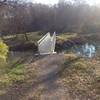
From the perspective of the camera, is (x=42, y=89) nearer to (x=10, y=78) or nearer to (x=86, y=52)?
(x=10, y=78)

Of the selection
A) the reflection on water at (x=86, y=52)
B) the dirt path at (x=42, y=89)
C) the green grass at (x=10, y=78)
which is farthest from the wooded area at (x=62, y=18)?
the dirt path at (x=42, y=89)

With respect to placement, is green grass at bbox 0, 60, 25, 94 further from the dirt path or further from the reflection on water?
the reflection on water

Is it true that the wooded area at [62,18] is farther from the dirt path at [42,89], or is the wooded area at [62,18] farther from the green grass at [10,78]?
the dirt path at [42,89]

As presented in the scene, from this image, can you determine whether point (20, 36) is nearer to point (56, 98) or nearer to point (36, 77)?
point (36, 77)

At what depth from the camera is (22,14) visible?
1362 inches

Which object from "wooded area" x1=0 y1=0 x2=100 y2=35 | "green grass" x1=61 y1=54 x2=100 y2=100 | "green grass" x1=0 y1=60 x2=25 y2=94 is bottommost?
Result: "wooded area" x1=0 y1=0 x2=100 y2=35

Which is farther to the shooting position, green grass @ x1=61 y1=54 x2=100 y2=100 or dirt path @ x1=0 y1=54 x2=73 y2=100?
green grass @ x1=61 y1=54 x2=100 y2=100

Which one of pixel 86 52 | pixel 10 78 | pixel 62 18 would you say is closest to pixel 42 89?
pixel 10 78

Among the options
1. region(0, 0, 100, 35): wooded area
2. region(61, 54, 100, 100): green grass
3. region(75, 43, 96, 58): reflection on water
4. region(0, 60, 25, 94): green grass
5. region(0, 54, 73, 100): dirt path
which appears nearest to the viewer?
region(0, 54, 73, 100): dirt path

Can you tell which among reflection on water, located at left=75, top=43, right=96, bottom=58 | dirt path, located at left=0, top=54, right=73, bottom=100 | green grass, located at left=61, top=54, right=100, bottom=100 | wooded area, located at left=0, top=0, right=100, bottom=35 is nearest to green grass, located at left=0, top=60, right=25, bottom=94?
dirt path, located at left=0, top=54, right=73, bottom=100

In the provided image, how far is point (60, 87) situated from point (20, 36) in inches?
1021

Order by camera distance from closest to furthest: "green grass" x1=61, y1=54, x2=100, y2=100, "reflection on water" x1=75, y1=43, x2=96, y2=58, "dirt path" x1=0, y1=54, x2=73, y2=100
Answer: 1. "dirt path" x1=0, y1=54, x2=73, y2=100
2. "green grass" x1=61, y1=54, x2=100, y2=100
3. "reflection on water" x1=75, y1=43, x2=96, y2=58

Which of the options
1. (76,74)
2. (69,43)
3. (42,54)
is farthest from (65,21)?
(76,74)

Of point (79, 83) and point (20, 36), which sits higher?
point (79, 83)
